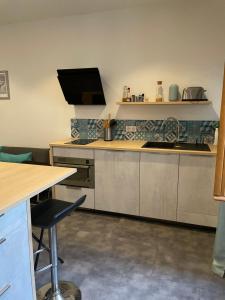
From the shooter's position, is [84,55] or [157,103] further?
[84,55]

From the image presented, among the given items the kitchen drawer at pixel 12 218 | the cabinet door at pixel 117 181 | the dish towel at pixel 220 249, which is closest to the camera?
the kitchen drawer at pixel 12 218

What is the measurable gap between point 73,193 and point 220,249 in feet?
6.13

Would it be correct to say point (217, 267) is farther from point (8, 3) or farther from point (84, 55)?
point (8, 3)

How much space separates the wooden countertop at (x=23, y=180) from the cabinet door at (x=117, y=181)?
4.01 feet

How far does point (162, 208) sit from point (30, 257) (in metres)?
1.78

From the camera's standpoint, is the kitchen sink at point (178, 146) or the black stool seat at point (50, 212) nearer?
the black stool seat at point (50, 212)

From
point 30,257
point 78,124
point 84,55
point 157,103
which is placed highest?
point 84,55

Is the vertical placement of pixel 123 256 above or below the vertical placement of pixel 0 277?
below

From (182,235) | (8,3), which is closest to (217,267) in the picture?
(182,235)

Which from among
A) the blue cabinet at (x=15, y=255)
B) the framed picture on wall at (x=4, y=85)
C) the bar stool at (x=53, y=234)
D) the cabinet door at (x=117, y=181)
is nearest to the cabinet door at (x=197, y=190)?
the cabinet door at (x=117, y=181)

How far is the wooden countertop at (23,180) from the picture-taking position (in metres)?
1.32

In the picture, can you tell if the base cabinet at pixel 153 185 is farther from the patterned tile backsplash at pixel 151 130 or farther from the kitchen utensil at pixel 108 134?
the patterned tile backsplash at pixel 151 130

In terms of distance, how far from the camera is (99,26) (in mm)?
3357

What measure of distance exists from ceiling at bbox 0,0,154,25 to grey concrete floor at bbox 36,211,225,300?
2.66 m
